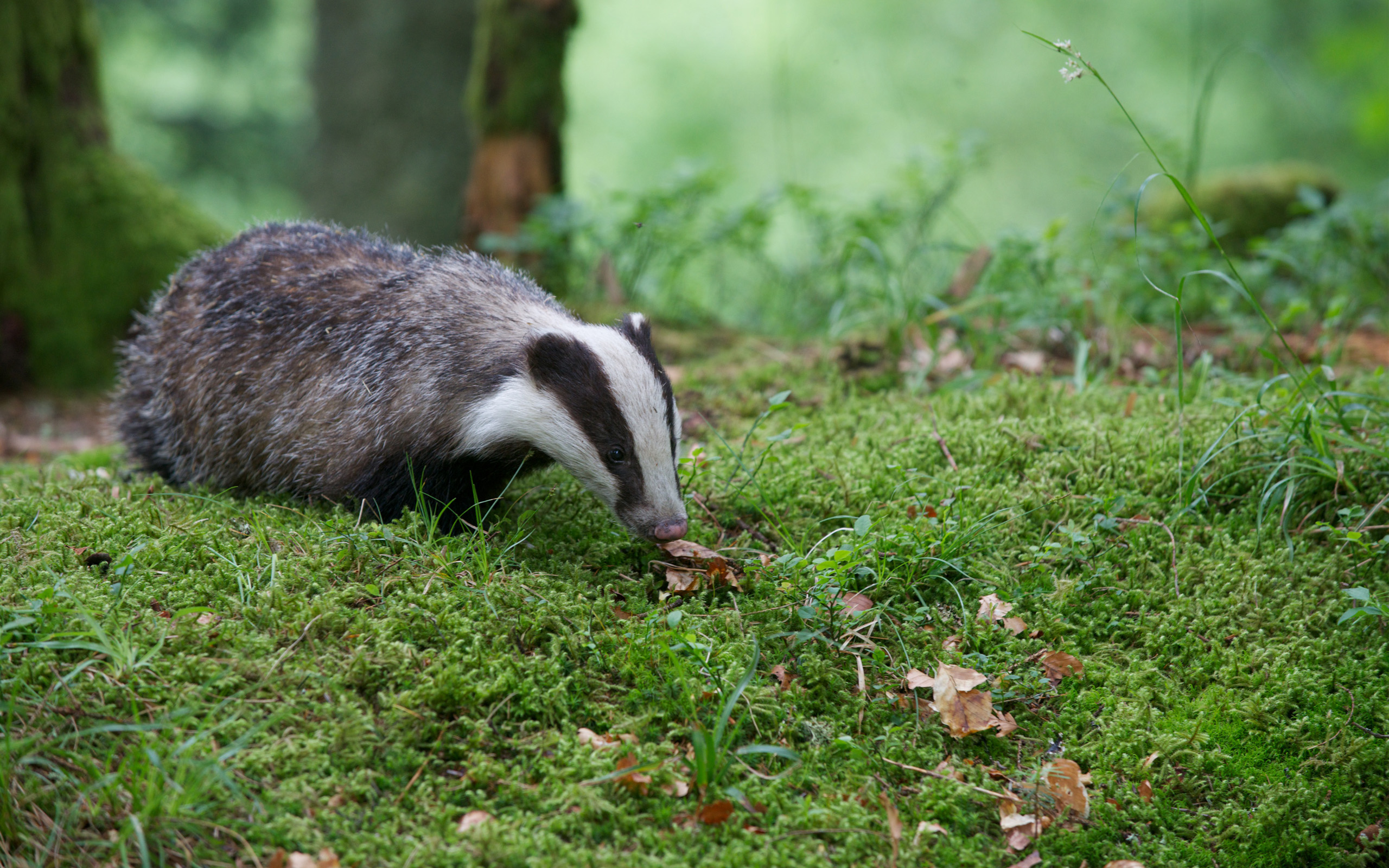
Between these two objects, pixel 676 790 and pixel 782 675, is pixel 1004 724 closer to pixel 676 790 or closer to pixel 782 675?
pixel 782 675

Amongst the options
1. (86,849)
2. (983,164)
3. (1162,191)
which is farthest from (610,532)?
(1162,191)

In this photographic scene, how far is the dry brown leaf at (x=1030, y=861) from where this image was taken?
2.67 m

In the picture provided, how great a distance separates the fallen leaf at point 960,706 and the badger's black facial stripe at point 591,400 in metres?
1.31

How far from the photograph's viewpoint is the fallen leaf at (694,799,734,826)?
2.63 metres

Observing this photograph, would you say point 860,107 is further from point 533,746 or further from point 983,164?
point 533,746

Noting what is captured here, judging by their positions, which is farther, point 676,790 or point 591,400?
point 591,400

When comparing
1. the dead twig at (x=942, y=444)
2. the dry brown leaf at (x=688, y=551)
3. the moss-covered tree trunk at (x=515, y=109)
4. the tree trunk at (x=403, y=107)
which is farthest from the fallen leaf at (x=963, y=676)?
the tree trunk at (x=403, y=107)

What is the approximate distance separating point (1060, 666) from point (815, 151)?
61.7 feet

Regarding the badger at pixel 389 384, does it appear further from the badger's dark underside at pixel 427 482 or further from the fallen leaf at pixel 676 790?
the fallen leaf at pixel 676 790

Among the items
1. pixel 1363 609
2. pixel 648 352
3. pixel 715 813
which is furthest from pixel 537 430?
pixel 1363 609

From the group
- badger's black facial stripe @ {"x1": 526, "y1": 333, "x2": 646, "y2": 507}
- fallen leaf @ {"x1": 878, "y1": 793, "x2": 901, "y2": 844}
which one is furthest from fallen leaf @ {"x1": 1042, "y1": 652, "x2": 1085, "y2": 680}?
badger's black facial stripe @ {"x1": 526, "y1": 333, "x2": 646, "y2": 507}

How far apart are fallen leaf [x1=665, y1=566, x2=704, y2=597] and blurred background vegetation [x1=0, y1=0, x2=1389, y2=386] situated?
2.27 meters

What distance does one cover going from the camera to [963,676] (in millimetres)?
3150

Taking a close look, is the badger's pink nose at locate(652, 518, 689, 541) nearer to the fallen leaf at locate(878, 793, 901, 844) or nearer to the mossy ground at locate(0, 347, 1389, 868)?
the mossy ground at locate(0, 347, 1389, 868)
